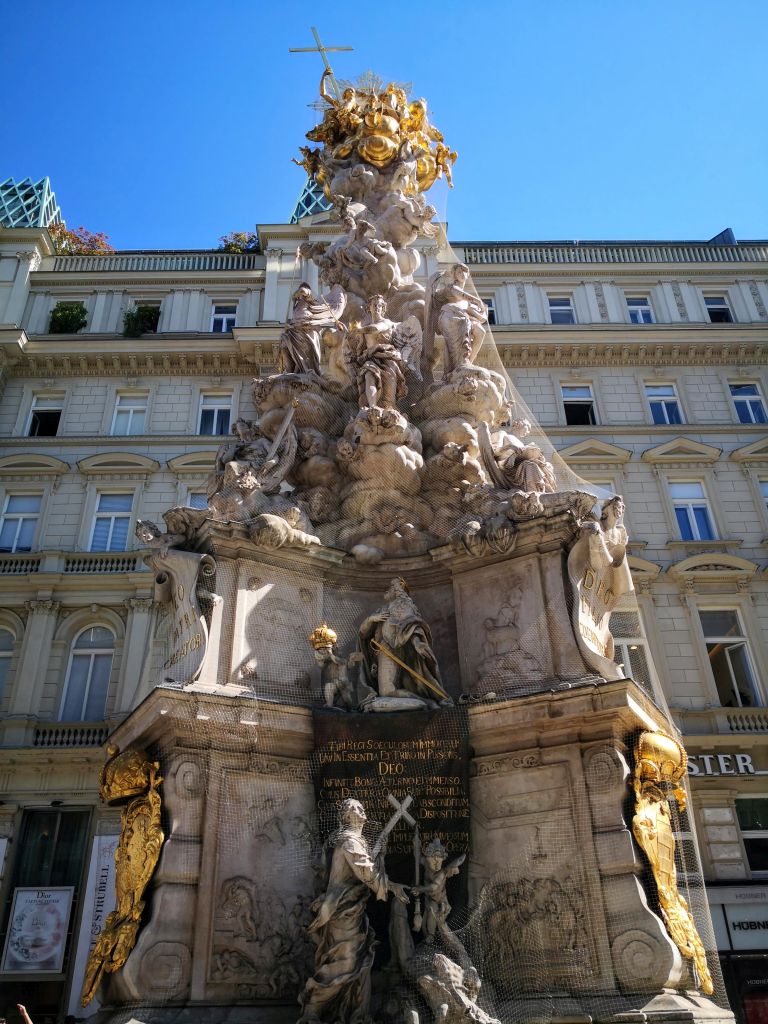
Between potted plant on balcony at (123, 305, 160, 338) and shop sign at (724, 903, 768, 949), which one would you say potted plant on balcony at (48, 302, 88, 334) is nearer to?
potted plant on balcony at (123, 305, 160, 338)

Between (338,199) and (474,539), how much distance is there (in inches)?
254

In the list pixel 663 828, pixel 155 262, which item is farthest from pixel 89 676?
pixel 663 828

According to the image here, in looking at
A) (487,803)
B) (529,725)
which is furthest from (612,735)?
(487,803)

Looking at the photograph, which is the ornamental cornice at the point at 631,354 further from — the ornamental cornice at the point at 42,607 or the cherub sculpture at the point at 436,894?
the cherub sculpture at the point at 436,894

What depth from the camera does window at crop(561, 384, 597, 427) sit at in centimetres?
2294

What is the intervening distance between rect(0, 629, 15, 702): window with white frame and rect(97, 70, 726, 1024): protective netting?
38.6 feet

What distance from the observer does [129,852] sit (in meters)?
6.42

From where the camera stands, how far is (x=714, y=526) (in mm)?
20734

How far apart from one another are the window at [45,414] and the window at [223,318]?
480 cm

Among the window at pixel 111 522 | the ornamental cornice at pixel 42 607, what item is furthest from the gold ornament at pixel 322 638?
the window at pixel 111 522

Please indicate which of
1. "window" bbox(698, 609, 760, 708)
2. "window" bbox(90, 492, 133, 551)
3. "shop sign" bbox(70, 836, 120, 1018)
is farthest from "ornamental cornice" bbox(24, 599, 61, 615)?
"window" bbox(698, 609, 760, 708)

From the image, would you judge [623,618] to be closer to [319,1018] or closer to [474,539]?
[474,539]

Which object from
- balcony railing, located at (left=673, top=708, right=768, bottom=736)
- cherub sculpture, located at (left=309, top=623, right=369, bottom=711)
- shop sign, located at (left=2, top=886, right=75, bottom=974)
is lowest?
shop sign, located at (left=2, top=886, right=75, bottom=974)

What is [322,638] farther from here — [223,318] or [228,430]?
→ [223,318]
